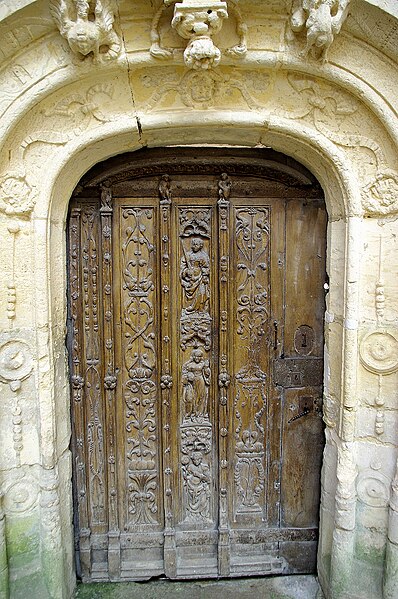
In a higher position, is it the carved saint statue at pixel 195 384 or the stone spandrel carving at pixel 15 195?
the stone spandrel carving at pixel 15 195

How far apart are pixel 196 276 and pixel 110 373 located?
698mm

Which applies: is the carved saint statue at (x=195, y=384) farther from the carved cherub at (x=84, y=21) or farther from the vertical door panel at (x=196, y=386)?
the carved cherub at (x=84, y=21)

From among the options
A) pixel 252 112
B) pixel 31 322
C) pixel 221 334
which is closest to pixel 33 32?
pixel 252 112

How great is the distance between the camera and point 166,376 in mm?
2367

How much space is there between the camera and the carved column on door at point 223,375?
230 centimetres

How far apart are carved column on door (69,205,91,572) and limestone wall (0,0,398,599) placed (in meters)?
0.09

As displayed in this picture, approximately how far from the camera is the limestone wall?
6.04 ft

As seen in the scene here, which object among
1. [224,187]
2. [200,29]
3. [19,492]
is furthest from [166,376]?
[200,29]

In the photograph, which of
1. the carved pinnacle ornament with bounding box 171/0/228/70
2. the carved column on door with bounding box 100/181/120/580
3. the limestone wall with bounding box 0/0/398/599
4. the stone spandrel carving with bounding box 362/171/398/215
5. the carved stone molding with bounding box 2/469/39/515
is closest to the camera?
the carved pinnacle ornament with bounding box 171/0/228/70

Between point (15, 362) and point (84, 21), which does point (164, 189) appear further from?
point (15, 362)

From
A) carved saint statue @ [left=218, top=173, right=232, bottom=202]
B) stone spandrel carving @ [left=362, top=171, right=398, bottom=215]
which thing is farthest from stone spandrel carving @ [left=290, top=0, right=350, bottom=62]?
carved saint statue @ [left=218, top=173, right=232, bottom=202]

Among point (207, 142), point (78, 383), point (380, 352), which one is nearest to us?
point (380, 352)

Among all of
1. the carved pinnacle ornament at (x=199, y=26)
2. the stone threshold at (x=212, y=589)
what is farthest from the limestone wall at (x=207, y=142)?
the stone threshold at (x=212, y=589)

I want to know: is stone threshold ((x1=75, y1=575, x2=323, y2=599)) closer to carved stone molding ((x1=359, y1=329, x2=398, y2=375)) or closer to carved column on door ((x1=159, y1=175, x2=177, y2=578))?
→ carved column on door ((x1=159, y1=175, x2=177, y2=578))
